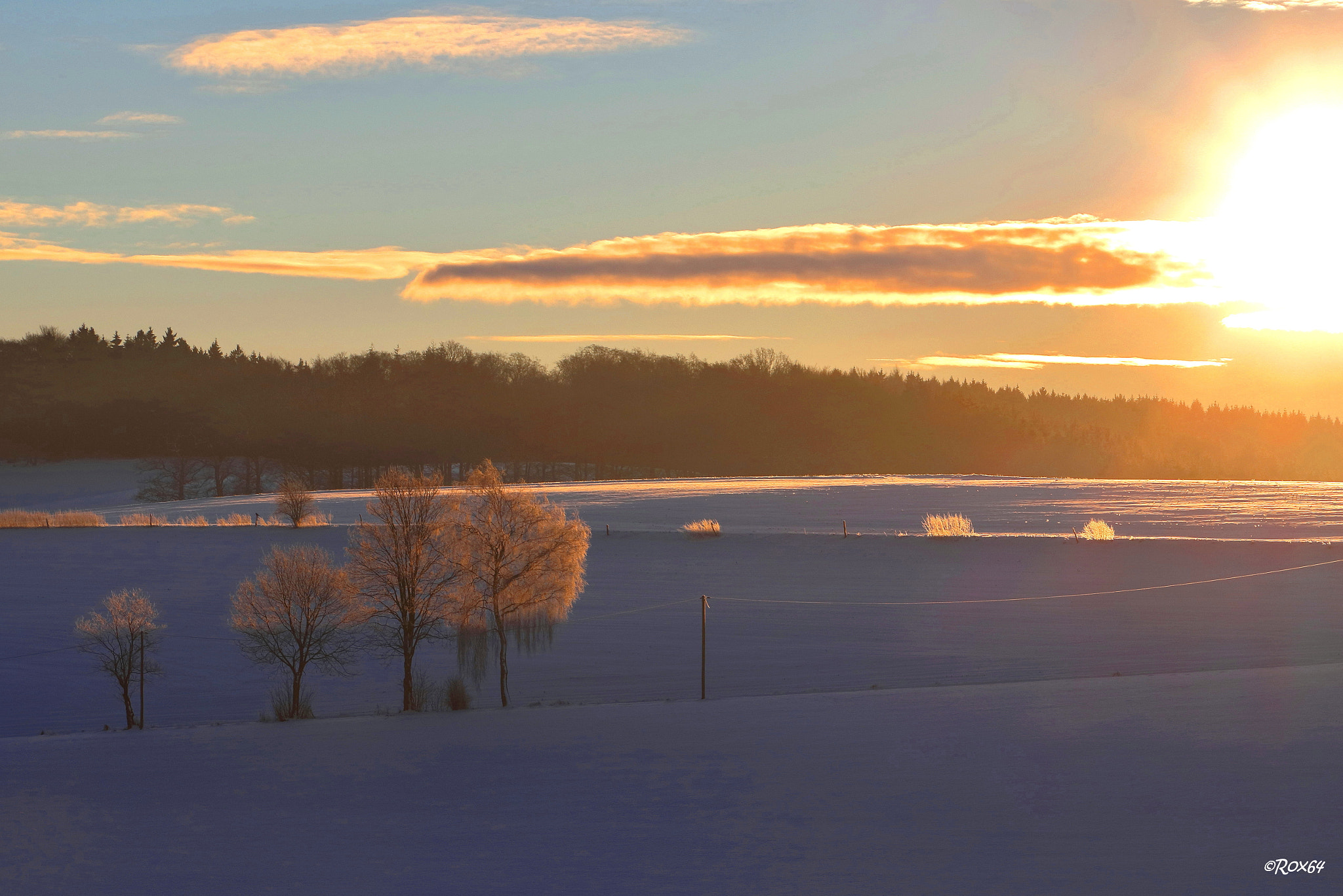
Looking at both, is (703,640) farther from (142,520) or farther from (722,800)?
(142,520)

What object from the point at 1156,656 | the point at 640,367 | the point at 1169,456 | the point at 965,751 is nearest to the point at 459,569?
the point at 965,751

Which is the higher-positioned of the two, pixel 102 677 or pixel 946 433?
pixel 946 433

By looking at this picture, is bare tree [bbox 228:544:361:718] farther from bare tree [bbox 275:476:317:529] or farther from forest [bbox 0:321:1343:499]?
forest [bbox 0:321:1343:499]

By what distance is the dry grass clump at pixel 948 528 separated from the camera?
42.3 meters

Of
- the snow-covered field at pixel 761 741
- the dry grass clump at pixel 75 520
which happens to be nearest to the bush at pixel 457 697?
the snow-covered field at pixel 761 741

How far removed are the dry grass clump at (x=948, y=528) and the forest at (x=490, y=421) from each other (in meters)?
60.2

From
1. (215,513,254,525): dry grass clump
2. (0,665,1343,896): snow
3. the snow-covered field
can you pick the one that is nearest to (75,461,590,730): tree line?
the snow-covered field

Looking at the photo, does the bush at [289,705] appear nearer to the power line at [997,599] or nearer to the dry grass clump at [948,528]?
the power line at [997,599]

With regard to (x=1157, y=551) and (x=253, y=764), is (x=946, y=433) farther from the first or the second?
(x=253, y=764)

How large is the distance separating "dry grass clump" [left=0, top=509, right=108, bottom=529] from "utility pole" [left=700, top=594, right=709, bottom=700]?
111ft

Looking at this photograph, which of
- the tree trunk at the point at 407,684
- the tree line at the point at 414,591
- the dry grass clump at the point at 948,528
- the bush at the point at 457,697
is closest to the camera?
the bush at the point at 457,697

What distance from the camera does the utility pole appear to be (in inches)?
973

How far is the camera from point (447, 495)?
103ft

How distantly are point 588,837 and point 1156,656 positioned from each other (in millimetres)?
19390
